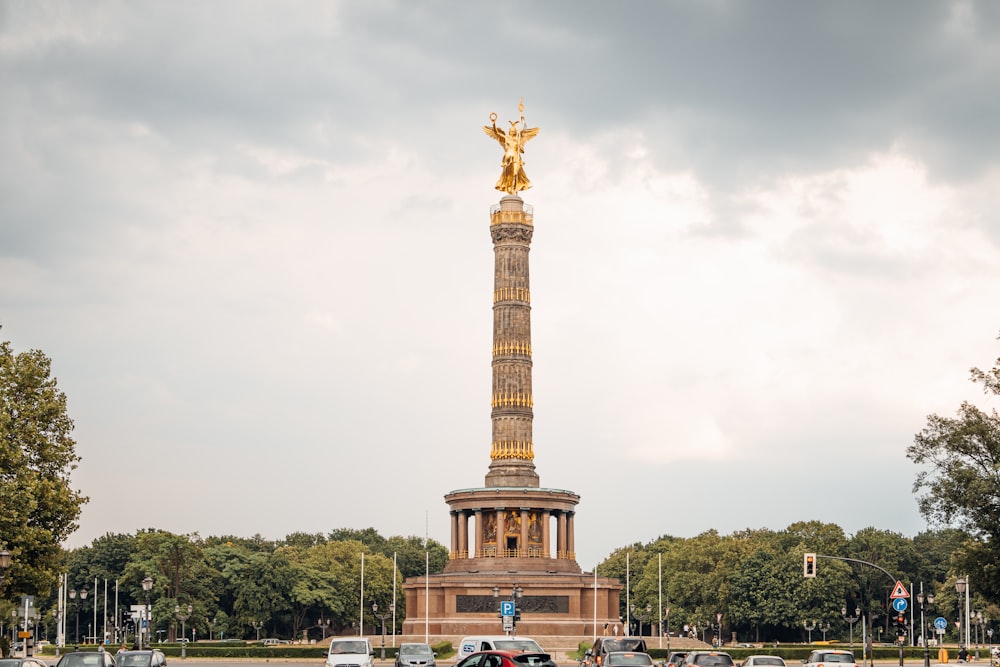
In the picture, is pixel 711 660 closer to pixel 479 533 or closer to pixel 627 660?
pixel 627 660

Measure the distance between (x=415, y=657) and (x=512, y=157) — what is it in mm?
57274

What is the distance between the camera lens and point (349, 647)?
43.2 meters

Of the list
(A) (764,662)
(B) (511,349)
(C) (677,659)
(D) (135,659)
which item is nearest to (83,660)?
(D) (135,659)

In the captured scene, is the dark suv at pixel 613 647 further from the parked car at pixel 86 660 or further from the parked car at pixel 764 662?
the parked car at pixel 86 660

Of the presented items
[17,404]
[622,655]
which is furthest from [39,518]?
[622,655]

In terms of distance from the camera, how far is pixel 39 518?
50438 millimetres

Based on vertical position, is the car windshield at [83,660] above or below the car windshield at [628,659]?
below

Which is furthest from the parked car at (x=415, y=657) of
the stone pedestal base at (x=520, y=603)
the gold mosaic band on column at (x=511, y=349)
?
the gold mosaic band on column at (x=511, y=349)

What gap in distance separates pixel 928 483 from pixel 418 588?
153 ft

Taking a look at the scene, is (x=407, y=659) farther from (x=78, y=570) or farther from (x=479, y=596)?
(x=78, y=570)

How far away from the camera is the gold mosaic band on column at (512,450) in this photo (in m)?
93.3

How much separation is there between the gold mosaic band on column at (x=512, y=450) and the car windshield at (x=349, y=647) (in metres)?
50.0

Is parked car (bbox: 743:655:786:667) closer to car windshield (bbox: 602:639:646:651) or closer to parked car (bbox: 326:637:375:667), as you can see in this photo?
car windshield (bbox: 602:639:646:651)

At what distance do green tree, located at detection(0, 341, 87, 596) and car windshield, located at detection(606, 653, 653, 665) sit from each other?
22.4 m
